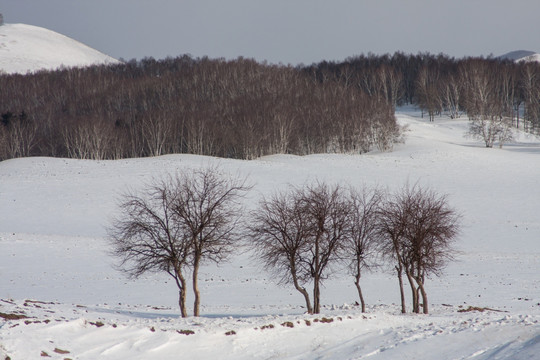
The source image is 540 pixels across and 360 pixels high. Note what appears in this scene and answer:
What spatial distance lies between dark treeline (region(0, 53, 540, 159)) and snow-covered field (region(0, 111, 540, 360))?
50.2ft

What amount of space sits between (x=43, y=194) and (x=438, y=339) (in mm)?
45207

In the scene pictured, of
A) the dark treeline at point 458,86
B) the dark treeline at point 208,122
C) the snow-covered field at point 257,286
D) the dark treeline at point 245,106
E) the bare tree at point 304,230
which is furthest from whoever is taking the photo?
the dark treeline at point 458,86

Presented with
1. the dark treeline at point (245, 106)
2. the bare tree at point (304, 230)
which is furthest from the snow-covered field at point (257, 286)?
the dark treeline at point (245, 106)

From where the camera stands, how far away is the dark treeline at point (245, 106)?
290ft

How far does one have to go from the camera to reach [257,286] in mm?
31594

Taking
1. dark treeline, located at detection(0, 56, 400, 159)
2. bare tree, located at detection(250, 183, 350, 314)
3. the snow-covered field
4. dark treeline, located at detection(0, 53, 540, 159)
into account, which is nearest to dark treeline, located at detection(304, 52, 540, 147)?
dark treeline, located at detection(0, 53, 540, 159)

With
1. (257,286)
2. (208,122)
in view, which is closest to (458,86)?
(208,122)

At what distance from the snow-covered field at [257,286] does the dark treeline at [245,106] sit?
15.3 meters

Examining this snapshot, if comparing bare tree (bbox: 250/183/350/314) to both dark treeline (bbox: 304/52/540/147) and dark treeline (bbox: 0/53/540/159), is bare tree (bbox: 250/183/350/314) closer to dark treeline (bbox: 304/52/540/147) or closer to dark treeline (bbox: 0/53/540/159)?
dark treeline (bbox: 0/53/540/159)

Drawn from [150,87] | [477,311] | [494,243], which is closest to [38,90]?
[150,87]

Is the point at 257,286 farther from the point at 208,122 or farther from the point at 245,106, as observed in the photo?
the point at 245,106

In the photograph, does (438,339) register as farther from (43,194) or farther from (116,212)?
(43,194)

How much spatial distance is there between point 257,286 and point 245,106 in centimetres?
6952

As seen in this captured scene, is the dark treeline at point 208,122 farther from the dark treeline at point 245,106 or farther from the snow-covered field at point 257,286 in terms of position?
the snow-covered field at point 257,286
